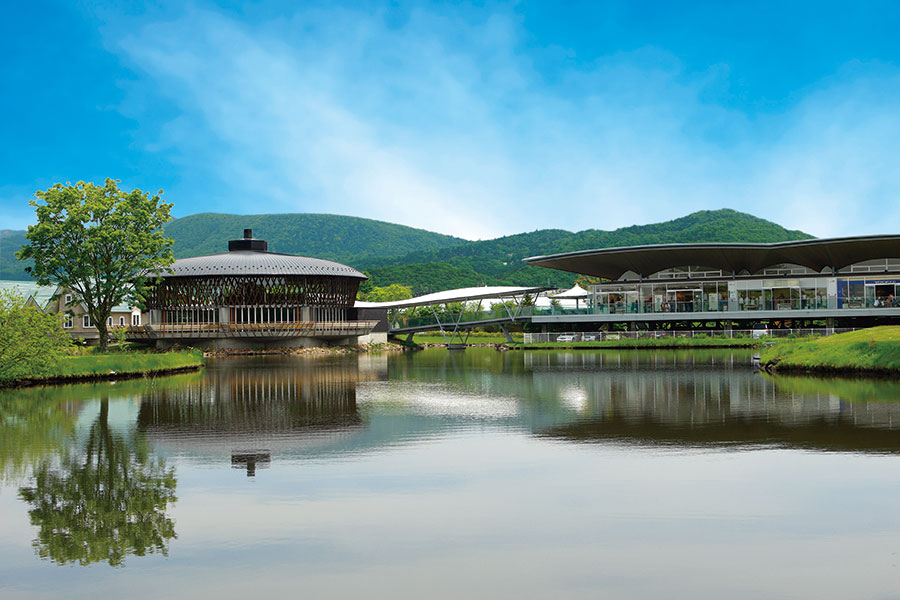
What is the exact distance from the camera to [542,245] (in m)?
171

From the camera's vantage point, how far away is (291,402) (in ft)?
71.5

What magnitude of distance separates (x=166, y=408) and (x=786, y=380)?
60.6ft

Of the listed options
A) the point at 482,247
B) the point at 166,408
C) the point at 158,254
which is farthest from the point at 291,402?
the point at 482,247

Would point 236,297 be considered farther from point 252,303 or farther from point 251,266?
point 251,266

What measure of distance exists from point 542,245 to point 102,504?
536 ft

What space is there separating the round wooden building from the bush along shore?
134 feet

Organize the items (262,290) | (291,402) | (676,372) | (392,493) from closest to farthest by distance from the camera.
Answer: (392,493) < (291,402) < (676,372) < (262,290)

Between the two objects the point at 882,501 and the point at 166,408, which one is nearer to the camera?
the point at 882,501

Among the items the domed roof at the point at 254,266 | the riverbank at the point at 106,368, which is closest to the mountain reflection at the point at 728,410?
the riverbank at the point at 106,368

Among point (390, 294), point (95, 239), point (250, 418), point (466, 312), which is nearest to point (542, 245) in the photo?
point (390, 294)

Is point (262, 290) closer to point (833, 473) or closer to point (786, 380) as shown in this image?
point (786, 380)

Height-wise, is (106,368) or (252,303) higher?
(252,303)

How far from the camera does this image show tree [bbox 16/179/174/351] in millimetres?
36656

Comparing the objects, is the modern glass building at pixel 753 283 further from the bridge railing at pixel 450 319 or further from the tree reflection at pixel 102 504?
the tree reflection at pixel 102 504
